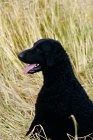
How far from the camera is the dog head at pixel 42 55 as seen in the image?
11.5 ft

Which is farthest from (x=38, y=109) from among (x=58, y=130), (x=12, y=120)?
(x=12, y=120)

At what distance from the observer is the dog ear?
3.51m

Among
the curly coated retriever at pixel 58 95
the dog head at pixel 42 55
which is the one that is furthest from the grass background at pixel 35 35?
the dog head at pixel 42 55

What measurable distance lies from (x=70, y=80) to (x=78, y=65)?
1.50 meters

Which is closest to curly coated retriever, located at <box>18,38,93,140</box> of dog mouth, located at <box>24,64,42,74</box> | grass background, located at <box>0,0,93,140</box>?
dog mouth, located at <box>24,64,42,74</box>

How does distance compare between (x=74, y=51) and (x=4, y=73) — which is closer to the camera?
(x=4, y=73)

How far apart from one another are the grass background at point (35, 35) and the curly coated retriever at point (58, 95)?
3.03 ft

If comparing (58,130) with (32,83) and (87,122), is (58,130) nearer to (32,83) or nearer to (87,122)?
(87,122)

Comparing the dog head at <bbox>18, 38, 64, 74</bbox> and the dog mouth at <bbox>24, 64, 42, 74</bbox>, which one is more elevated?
the dog head at <bbox>18, 38, 64, 74</bbox>

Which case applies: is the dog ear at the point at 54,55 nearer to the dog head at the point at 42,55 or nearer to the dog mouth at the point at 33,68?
the dog head at the point at 42,55

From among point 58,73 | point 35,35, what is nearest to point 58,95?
point 58,73

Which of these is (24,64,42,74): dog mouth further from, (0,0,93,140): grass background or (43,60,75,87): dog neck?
(0,0,93,140): grass background

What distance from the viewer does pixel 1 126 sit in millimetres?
4203

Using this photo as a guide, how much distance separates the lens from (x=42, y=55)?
3.55 meters
